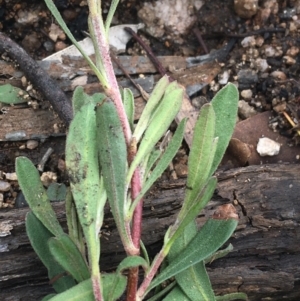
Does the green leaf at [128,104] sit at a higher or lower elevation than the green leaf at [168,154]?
higher

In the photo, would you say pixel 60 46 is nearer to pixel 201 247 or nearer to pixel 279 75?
pixel 279 75

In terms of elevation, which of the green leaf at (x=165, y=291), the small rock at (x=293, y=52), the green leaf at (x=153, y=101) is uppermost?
the small rock at (x=293, y=52)

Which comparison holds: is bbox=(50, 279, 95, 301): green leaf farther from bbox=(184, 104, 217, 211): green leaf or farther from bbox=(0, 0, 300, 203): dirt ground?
bbox=(0, 0, 300, 203): dirt ground

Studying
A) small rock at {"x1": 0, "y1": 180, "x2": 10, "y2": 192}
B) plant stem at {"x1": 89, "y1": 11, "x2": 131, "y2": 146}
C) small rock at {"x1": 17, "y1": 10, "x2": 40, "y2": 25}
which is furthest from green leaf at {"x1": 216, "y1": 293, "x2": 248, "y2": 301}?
small rock at {"x1": 17, "y1": 10, "x2": 40, "y2": 25}

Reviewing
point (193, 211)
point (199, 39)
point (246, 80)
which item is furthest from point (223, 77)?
point (193, 211)

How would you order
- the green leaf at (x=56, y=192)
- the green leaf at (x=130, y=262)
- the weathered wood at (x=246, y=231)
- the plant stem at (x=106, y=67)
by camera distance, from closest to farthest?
1. the green leaf at (x=130, y=262)
2. the plant stem at (x=106, y=67)
3. the weathered wood at (x=246, y=231)
4. the green leaf at (x=56, y=192)

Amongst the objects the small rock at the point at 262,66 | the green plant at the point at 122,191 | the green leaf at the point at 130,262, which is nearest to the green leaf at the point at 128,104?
the green plant at the point at 122,191

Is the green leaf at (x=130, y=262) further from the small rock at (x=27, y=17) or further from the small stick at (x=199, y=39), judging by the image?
the small rock at (x=27, y=17)

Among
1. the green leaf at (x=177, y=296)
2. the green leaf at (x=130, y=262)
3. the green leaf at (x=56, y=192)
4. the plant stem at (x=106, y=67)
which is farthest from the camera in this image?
the green leaf at (x=56, y=192)
